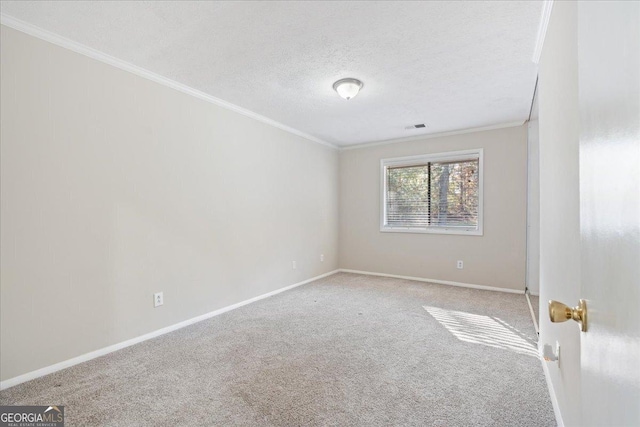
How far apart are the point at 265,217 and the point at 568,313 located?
3654mm

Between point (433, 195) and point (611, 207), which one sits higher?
point (433, 195)

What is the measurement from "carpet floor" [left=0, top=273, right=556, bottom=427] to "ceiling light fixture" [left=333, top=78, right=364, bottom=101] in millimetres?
2288

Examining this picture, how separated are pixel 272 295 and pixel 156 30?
3.18 m

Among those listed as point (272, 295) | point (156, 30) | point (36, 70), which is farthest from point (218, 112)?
point (272, 295)

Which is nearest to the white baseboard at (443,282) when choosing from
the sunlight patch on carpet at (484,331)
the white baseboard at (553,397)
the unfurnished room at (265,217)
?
the unfurnished room at (265,217)

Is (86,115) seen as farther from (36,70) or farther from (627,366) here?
(627,366)

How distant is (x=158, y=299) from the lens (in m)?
2.88

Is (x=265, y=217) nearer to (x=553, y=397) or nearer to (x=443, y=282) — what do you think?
(x=443, y=282)

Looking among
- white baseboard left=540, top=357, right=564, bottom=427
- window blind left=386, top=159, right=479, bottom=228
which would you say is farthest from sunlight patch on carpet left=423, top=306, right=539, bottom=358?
window blind left=386, top=159, right=479, bottom=228

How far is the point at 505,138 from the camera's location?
4344 mm

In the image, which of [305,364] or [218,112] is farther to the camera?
[218,112]

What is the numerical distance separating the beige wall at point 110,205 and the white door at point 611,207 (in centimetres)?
290

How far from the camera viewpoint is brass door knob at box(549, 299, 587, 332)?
0.69 m

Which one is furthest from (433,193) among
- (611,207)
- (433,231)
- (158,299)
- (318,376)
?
(611,207)
